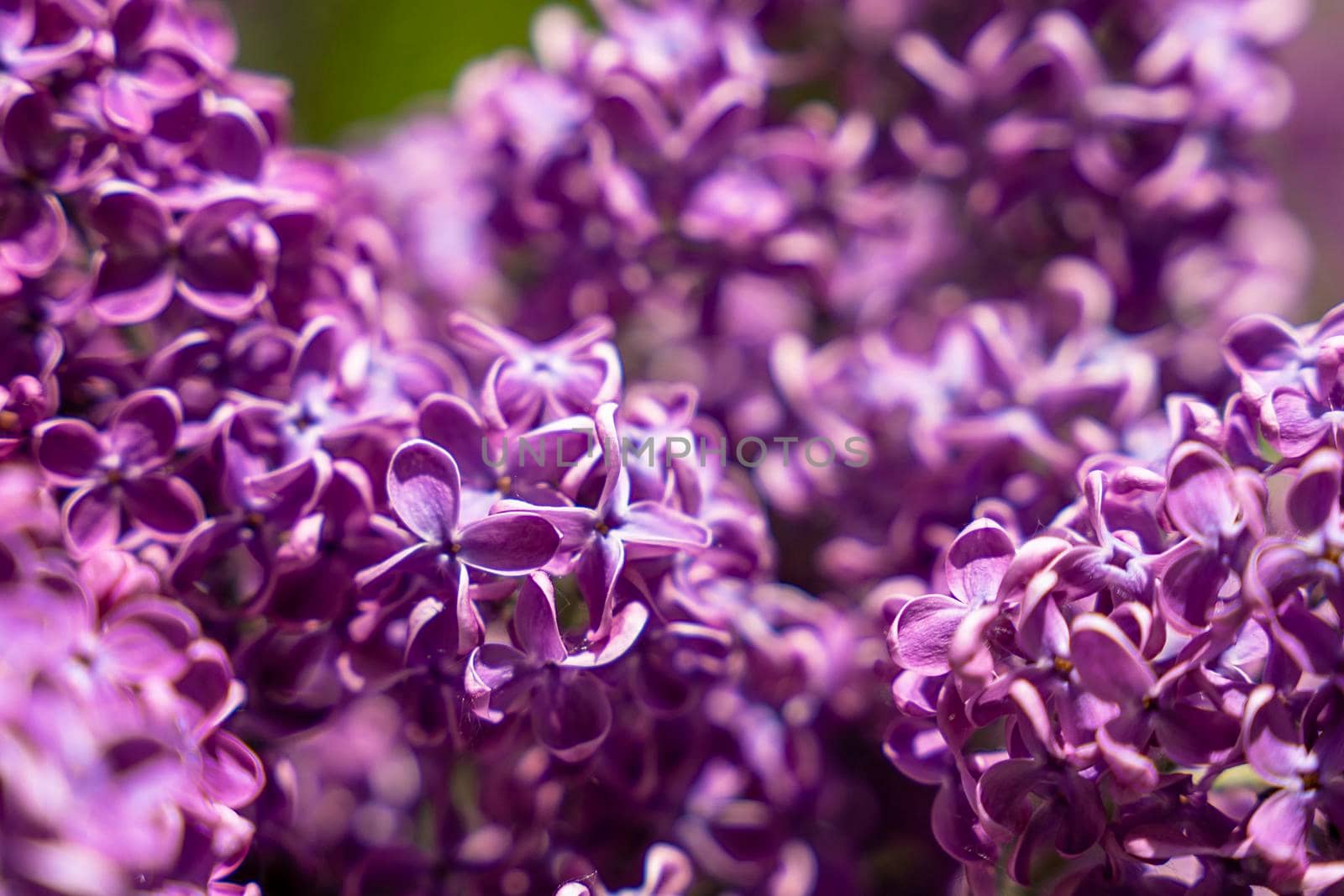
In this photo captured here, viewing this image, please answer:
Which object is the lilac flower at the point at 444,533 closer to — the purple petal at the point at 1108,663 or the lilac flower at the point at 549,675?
the lilac flower at the point at 549,675

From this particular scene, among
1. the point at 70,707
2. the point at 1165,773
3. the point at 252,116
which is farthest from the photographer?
the point at 252,116

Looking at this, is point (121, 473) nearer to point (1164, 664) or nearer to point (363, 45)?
point (1164, 664)

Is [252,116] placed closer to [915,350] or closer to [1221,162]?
[915,350]

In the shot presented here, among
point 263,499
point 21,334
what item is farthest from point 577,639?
point 21,334

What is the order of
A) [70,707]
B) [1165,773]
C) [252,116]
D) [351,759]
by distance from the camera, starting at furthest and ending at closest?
1. [351,759]
2. [252,116]
3. [1165,773]
4. [70,707]

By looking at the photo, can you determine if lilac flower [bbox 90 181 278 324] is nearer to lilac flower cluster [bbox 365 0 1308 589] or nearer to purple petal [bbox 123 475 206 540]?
purple petal [bbox 123 475 206 540]

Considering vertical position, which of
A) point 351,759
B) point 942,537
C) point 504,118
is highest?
point 504,118
